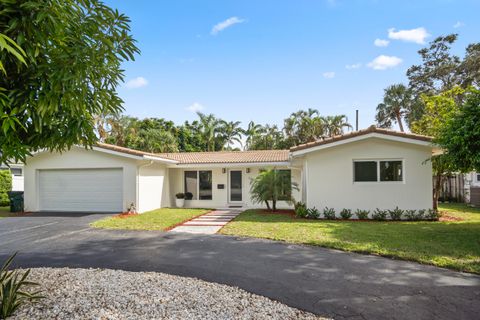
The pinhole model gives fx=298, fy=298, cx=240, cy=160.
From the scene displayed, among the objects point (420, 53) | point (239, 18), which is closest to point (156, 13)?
point (239, 18)

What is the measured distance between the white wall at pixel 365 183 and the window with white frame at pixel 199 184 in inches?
282

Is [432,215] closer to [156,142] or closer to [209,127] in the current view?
[156,142]

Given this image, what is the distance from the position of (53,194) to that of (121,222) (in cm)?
680

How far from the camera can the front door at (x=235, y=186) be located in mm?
18594

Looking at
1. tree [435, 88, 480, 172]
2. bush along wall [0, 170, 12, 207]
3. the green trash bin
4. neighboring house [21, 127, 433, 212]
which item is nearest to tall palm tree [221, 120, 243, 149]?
neighboring house [21, 127, 433, 212]

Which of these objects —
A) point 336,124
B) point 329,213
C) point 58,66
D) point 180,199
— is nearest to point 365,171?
point 329,213

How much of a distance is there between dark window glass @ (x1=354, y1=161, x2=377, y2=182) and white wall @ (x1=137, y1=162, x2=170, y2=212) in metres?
10.3

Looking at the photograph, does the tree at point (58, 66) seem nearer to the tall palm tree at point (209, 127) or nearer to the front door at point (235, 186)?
the front door at point (235, 186)

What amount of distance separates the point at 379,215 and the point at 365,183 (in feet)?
4.88

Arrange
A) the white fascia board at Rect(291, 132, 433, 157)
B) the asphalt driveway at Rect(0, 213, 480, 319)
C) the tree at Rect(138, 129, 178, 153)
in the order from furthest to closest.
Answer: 1. the tree at Rect(138, 129, 178, 153)
2. the white fascia board at Rect(291, 132, 433, 157)
3. the asphalt driveway at Rect(0, 213, 480, 319)

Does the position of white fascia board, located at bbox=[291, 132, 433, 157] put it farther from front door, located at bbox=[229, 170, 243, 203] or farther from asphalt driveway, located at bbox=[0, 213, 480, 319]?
asphalt driveway, located at bbox=[0, 213, 480, 319]

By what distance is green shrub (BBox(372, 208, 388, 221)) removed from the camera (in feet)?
42.6

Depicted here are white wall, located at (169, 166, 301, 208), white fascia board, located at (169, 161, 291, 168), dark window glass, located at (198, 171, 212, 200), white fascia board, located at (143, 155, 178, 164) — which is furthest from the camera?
dark window glass, located at (198, 171, 212, 200)

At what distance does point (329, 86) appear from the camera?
1942cm
